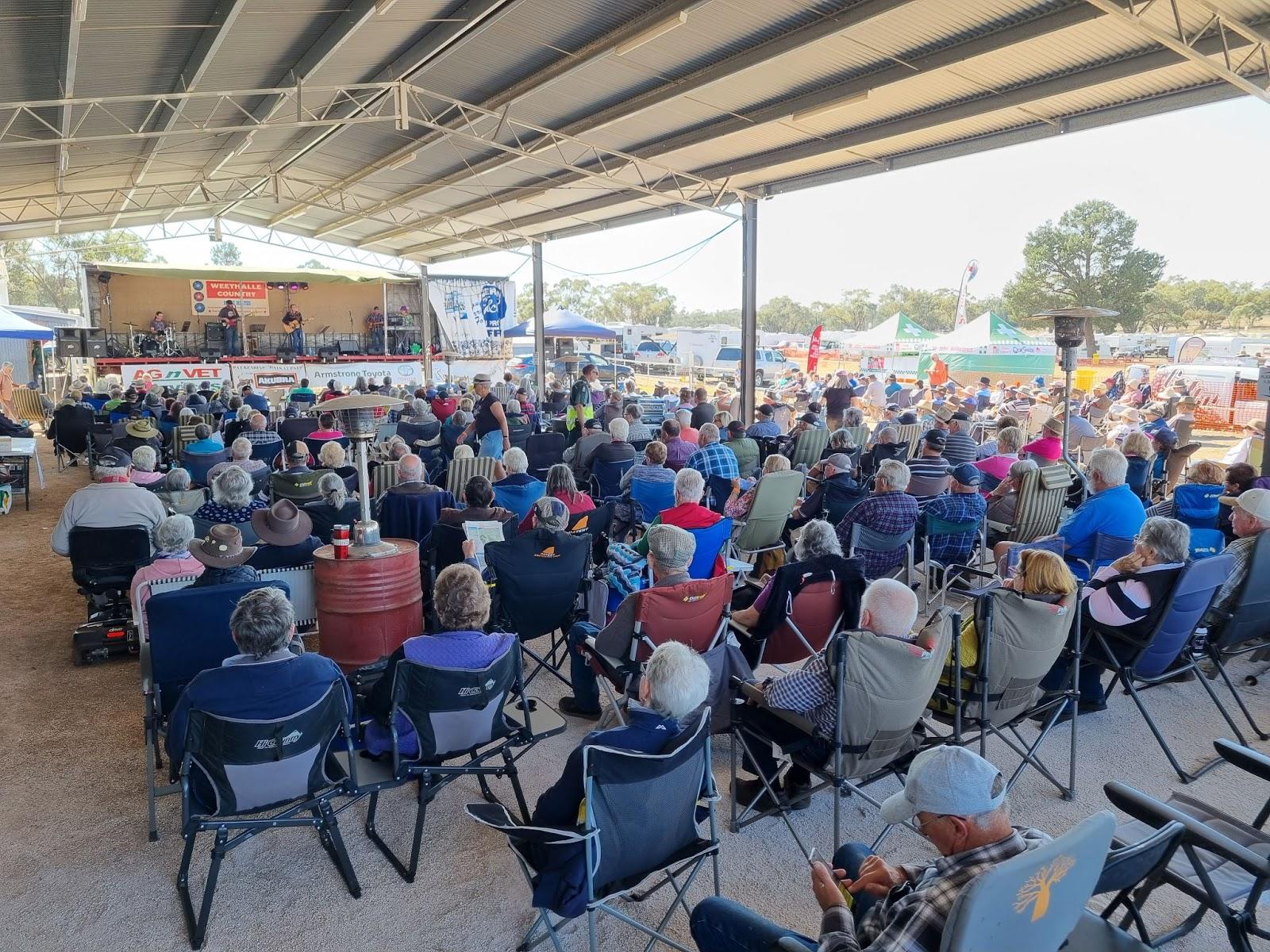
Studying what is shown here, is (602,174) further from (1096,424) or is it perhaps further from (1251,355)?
(1251,355)

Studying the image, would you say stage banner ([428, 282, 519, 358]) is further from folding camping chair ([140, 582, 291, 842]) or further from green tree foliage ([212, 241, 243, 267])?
green tree foliage ([212, 241, 243, 267])

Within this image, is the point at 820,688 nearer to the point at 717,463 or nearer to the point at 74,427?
the point at 717,463

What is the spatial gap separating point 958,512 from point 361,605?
3.59 m

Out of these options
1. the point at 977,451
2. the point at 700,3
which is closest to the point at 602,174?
the point at 700,3

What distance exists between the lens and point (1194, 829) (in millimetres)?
1925

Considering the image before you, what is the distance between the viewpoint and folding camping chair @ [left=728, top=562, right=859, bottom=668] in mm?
3543

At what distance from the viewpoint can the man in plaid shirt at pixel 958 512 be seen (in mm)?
5238

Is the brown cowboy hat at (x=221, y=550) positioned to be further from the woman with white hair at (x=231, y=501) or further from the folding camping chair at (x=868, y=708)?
the folding camping chair at (x=868, y=708)

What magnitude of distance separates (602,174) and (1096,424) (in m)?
8.29

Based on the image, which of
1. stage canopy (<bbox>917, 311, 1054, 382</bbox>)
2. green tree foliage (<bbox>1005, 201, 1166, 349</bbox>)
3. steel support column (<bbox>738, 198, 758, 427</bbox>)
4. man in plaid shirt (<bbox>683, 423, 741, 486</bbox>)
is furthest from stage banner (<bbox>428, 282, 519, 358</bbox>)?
green tree foliage (<bbox>1005, 201, 1166, 349</bbox>)

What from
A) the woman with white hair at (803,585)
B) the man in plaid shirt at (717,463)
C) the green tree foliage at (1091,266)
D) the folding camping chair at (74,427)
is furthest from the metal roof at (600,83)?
the green tree foliage at (1091,266)

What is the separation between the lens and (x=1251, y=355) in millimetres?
25234

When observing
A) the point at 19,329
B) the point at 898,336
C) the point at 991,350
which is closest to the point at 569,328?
the point at 898,336

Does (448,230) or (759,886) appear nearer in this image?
(759,886)
